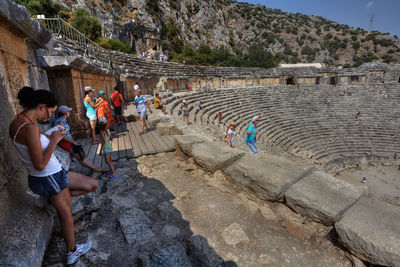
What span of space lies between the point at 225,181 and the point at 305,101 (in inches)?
902

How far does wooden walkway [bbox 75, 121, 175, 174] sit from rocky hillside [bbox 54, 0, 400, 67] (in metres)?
26.8

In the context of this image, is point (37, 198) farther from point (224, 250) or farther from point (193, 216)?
point (224, 250)

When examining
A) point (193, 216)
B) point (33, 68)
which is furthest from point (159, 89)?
point (193, 216)

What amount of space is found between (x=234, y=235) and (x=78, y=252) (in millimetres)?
1449

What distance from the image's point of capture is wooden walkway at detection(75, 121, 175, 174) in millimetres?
4148

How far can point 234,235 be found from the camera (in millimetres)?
2098

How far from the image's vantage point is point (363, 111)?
20922 mm

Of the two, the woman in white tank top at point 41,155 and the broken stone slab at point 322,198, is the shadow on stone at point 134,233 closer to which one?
the woman in white tank top at point 41,155

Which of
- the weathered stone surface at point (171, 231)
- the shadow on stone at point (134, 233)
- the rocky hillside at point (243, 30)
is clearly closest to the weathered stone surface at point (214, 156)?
the shadow on stone at point (134, 233)

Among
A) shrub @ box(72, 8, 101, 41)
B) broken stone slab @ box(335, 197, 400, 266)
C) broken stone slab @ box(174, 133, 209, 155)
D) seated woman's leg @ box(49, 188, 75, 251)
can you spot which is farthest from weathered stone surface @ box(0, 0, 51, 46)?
shrub @ box(72, 8, 101, 41)

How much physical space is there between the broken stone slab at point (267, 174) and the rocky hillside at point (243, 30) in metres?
30.2

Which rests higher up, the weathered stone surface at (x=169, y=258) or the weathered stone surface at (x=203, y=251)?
the weathered stone surface at (x=169, y=258)

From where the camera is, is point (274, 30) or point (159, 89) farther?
point (274, 30)

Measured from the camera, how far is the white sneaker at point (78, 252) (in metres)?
1.67
